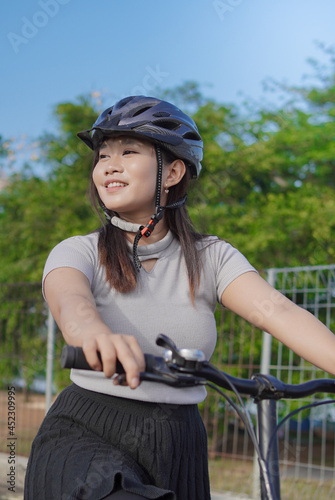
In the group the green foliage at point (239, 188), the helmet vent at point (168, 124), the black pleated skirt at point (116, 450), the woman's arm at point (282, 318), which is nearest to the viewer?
the black pleated skirt at point (116, 450)

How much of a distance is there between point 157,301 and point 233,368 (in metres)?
5.49

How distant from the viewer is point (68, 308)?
180 centimetres

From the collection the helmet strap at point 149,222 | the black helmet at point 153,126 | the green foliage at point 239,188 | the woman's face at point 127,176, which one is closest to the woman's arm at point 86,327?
the helmet strap at point 149,222

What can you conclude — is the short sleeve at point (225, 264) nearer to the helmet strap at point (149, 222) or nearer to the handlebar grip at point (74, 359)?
the helmet strap at point (149, 222)

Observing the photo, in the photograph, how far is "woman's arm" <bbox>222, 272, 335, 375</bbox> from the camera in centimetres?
202

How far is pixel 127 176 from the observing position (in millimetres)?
2361

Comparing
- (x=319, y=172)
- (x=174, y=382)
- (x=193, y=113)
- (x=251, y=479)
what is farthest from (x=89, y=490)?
(x=193, y=113)

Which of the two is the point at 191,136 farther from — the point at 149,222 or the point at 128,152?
the point at 149,222

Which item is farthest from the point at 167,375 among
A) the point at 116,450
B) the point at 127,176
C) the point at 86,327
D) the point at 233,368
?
the point at 233,368

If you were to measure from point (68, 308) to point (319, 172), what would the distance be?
11.8 metres

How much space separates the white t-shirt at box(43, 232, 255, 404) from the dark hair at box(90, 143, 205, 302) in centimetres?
2

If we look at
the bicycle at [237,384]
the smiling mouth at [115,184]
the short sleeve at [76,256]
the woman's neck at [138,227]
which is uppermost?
the smiling mouth at [115,184]

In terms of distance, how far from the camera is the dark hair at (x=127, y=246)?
7.18 ft

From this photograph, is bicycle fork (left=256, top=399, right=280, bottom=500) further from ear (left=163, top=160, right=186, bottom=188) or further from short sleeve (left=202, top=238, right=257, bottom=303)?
ear (left=163, top=160, right=186, bottom=188)
